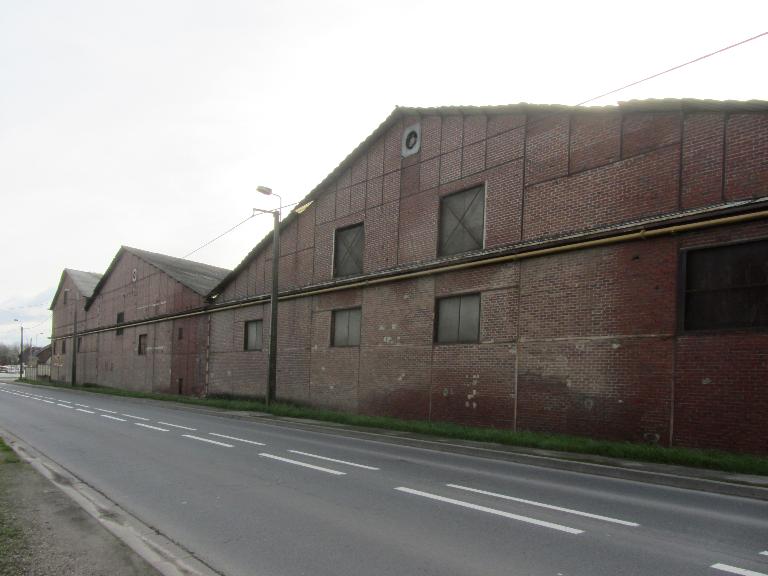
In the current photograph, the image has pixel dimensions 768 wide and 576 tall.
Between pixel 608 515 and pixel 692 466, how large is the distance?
15.2 ft

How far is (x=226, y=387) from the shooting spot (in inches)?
1172

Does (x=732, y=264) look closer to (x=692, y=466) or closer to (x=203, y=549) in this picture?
(x=692, y=466)

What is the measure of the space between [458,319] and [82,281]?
2015 inches

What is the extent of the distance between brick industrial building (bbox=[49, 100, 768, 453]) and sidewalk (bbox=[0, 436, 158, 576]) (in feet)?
34.9

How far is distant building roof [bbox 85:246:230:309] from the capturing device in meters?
37.7

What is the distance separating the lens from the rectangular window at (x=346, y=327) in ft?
72.0

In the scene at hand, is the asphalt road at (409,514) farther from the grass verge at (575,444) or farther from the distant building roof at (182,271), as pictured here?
the distant building roof at (182,271)

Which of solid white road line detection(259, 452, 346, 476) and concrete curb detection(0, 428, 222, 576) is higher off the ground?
concrete curb detection(0, 428, 222, 576)

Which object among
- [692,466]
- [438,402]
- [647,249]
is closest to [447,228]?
[438,402]

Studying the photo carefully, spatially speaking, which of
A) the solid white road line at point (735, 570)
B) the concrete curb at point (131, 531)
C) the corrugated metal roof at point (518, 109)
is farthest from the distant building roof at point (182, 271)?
the solid white road line at point (735, 570)

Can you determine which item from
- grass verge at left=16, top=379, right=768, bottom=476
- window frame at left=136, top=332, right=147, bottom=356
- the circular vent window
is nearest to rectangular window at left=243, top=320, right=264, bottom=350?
grass verge at left=16, top=379, right=768, bottom=476

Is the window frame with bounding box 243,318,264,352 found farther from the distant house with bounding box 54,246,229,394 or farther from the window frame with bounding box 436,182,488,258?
the window frame with bounding box 436,182,488,258

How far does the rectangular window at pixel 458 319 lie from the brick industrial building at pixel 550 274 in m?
0.06

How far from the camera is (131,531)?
19.7 feet
